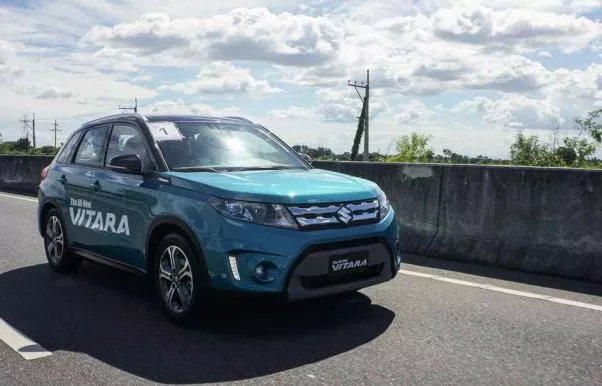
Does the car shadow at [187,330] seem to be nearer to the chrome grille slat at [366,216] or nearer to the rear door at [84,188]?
the rear door at [84,188]

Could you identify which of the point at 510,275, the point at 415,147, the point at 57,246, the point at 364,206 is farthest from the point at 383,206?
the point at 415,147

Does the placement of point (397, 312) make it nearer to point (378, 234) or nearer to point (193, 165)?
point (378, 234)

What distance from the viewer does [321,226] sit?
4.59m

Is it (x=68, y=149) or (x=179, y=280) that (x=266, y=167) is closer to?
(x=179, y=280)

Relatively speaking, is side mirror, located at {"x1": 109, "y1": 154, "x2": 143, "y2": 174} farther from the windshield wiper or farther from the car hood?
the windshield wiper

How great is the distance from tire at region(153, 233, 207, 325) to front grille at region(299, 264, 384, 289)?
776 mm

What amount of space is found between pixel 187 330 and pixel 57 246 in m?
2.88

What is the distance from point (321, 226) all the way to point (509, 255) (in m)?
3.48

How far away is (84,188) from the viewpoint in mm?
6375

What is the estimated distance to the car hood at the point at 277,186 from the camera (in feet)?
15.0

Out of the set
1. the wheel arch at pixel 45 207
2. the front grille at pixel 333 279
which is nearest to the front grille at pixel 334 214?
the front grille at pixel 333 279

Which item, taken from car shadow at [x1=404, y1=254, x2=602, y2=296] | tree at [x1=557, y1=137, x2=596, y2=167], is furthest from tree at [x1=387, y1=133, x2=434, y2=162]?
car shadow at [x1=404, y1=254, x2=602, y2=296]

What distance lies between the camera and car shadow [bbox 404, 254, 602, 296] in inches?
248

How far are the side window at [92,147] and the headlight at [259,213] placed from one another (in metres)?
2.37
